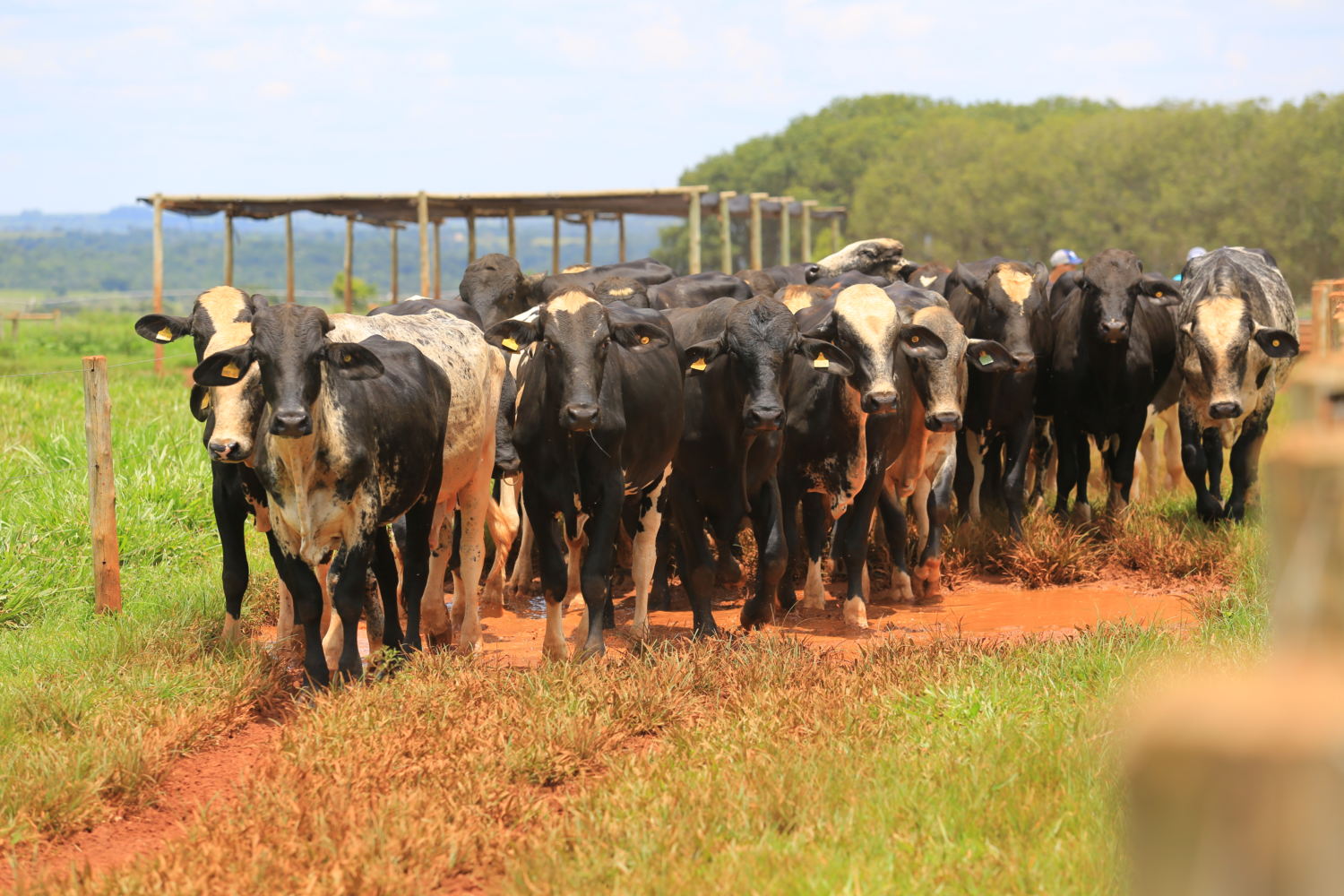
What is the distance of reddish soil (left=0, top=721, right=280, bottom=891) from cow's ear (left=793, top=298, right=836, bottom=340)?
4288mm

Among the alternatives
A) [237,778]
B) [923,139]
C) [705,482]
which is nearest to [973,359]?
[705,482]

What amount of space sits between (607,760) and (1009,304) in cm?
656

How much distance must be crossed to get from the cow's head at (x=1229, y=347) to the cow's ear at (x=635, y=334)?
491cm

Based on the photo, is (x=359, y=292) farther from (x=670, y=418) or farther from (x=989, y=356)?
(x=670, y=418)

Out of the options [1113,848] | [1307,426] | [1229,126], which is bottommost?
[1113,848]

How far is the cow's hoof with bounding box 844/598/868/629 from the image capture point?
8633 millimetres

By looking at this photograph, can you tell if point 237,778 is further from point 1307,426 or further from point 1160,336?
point 1160,336

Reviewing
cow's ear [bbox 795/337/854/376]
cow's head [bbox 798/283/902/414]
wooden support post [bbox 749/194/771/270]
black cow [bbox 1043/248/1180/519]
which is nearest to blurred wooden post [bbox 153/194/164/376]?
wooden support post [bbox 749/194/771/270]

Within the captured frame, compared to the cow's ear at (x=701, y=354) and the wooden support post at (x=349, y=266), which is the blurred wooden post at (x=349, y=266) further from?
the cow's ear at (x=701, y=354)

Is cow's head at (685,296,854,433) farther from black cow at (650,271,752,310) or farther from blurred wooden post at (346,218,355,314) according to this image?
blurred wooden post at (346,218,355,314)

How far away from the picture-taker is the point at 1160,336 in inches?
448

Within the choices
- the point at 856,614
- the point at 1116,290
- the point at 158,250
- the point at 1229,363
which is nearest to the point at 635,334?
the point at 856,614

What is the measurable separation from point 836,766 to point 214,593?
15.6 feet

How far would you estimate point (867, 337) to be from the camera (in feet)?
28.2
